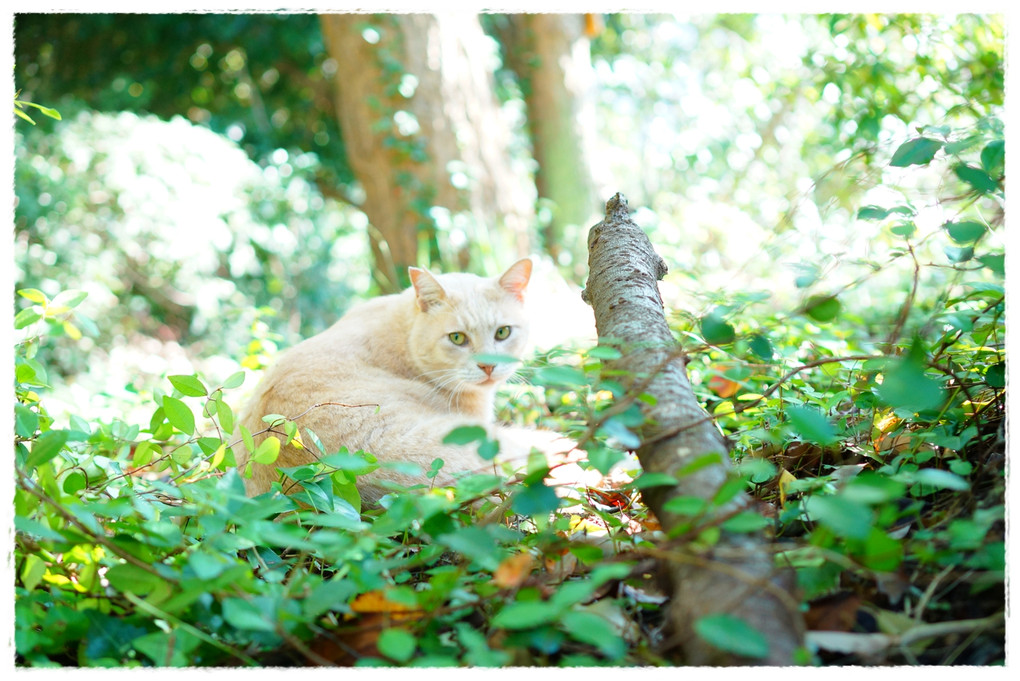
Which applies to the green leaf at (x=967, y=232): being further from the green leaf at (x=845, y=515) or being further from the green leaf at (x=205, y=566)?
the green leaf at (x=205, y=566)

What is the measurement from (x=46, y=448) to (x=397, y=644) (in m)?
0.66

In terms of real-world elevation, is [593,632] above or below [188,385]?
below

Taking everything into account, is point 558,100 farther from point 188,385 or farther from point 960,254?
point 188,385

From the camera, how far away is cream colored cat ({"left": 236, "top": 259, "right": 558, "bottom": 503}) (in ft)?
6.12

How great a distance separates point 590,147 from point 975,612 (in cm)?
629

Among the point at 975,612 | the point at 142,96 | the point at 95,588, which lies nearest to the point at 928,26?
the point at 975,612

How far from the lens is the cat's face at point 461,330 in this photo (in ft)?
7.82

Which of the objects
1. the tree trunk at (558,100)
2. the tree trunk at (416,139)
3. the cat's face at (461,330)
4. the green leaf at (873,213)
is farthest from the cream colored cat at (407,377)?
the tree trunk at (558,100)

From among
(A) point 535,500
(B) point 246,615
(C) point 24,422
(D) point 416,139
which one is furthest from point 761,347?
(D) point 416,139

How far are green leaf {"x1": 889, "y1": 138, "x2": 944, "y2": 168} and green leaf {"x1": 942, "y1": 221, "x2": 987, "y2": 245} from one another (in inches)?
5.9

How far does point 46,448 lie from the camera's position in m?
1.06

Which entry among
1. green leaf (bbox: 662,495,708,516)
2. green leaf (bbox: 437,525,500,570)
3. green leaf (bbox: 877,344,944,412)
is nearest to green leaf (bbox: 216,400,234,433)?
green leaf (bbox: 437,525,500,570)

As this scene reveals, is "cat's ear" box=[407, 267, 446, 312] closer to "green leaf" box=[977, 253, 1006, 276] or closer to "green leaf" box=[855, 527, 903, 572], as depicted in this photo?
"green leaf" box=[977, 253, 1006, 276]

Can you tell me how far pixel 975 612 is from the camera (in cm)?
90
